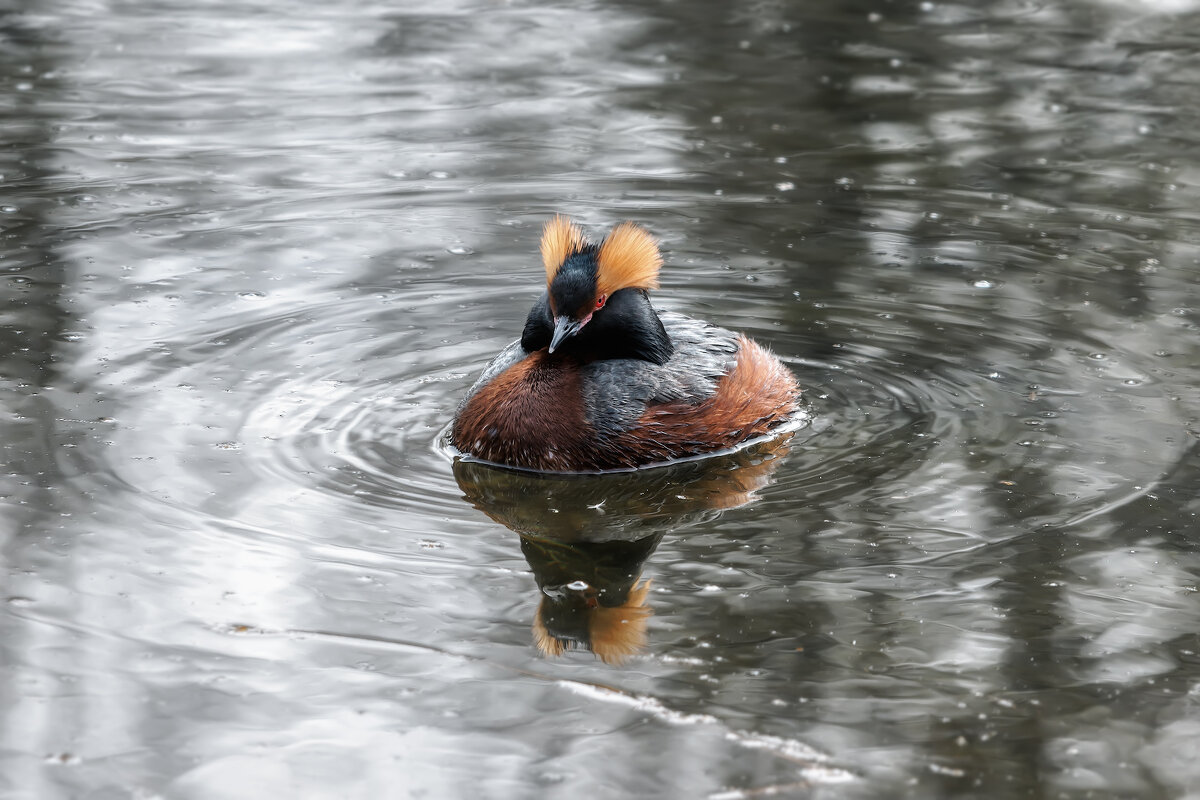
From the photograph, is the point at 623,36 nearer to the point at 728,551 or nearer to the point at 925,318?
the point at 925,318

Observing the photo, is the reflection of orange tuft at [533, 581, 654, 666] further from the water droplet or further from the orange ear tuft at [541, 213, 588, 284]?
the orange ear tuft at [541, 213, 588, 284]

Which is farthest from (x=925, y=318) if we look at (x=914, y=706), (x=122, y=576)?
(x=122, y=576)

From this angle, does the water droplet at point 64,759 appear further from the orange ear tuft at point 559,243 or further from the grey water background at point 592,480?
the orange ear tuft at point 559,243

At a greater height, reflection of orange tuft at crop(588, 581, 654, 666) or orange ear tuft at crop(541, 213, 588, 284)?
orange ear tuft at crop(541, 213, 588, 284)

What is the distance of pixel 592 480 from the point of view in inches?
258

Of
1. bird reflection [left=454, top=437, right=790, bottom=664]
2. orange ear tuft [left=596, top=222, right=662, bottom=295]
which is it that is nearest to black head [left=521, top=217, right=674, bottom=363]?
orange ear tuft [left=596, top=222, right=662, bottom=295]

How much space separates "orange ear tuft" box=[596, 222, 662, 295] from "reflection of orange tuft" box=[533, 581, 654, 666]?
5.52ft

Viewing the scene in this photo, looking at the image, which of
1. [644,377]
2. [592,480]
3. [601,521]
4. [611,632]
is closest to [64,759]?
[611,632]

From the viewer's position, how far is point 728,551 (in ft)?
18.7

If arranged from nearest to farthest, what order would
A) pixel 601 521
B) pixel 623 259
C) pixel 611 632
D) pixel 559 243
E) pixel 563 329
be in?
pixel 611 632 → pixel 601 521 → pixel 563 329 → pixel 623 259 → pixel 559 243

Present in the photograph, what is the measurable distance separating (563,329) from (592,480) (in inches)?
27.1

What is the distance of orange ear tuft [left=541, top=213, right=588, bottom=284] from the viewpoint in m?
6.58

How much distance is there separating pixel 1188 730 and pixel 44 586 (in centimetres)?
384

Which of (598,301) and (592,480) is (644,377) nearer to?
(598,301)
